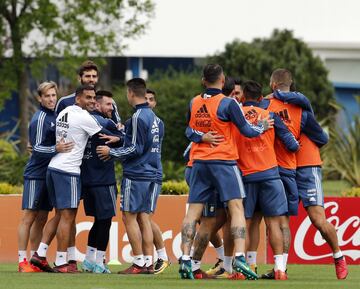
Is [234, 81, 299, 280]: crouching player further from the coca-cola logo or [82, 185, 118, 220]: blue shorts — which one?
the coca-cola logo

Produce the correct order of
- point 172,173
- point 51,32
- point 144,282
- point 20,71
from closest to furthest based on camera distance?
1. point 144,282
2. point 172,173
3. point 51,32
4. point 20,71

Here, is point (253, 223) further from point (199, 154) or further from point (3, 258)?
point (3, 258)

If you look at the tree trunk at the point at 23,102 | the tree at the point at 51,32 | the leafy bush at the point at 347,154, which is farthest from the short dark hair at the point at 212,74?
the tree trunk at the point at 23,102

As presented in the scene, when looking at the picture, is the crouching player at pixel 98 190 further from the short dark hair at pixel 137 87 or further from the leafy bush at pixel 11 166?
the leafy bush at pixel 11 166

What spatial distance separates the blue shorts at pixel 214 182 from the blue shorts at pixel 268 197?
0.35m

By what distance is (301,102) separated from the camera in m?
Result: 15.6

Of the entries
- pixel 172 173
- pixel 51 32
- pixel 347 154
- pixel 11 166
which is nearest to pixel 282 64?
pixel 51 32

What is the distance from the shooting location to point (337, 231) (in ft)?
63.2

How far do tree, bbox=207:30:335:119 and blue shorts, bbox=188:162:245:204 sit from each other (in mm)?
26726

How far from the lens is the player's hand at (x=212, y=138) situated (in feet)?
49.4

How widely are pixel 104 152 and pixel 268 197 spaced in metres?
1.94

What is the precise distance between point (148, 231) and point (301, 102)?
7.51ft

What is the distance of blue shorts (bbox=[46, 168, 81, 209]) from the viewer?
52.1ft

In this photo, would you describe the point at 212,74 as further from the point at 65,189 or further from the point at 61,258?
the point at 61,258
